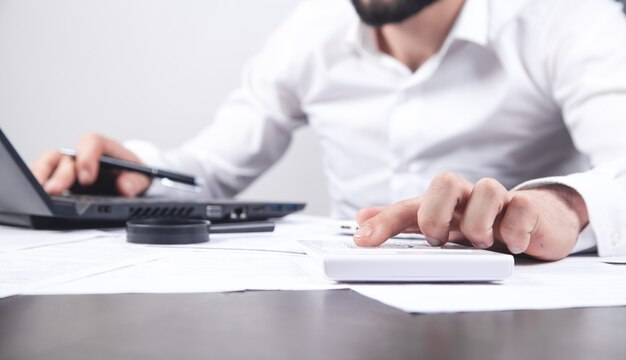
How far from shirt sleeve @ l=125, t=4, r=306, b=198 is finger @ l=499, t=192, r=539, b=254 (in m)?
0.87

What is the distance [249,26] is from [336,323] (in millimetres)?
1536

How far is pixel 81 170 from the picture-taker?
0.91 meters

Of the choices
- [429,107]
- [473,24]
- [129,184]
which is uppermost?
[473,24]

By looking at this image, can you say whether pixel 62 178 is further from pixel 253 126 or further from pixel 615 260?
pixel 615 260

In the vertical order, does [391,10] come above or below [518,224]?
above

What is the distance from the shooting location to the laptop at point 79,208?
604 millimetres

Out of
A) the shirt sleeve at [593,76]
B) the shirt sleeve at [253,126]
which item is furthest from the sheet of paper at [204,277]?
the shirt sleeve at [253,126]

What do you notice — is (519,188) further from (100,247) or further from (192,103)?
(192,103)

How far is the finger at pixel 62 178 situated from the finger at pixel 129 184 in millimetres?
75

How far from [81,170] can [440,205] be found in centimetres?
64

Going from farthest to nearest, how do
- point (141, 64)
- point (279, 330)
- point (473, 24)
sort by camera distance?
1. point (141, 64)
2. point (473, 24)
3. point (279, 330)

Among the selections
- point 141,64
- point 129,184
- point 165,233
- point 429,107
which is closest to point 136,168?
point 129,184

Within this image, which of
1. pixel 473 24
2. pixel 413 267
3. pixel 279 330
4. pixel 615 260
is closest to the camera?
pixel 279 330

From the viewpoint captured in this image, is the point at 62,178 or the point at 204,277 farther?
the point at 62,178
